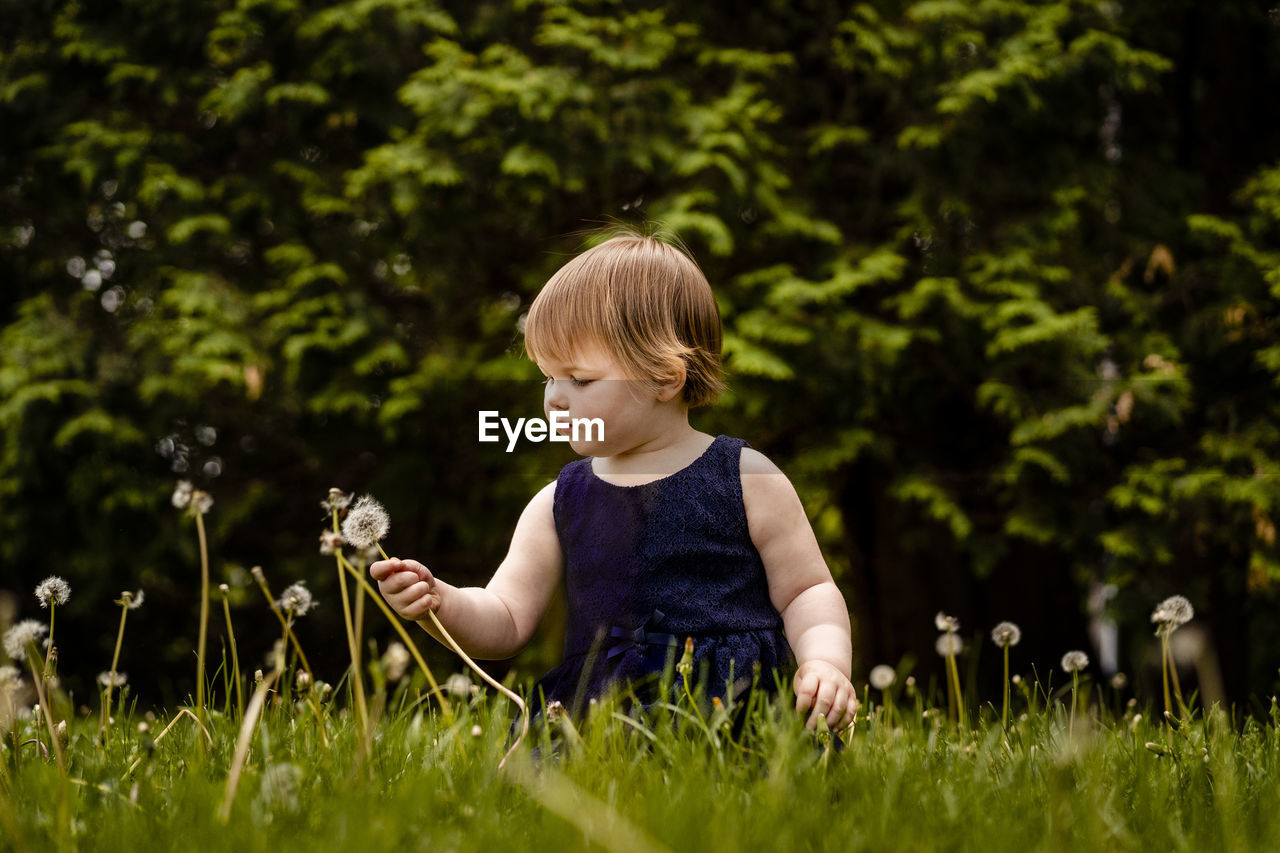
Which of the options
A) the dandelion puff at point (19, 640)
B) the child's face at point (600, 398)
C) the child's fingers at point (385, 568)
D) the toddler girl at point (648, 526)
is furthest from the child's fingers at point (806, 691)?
the dandelion puff at point (19, 640)

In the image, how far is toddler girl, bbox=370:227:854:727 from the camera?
6.22ft

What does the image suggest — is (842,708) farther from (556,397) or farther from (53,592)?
(53,592)

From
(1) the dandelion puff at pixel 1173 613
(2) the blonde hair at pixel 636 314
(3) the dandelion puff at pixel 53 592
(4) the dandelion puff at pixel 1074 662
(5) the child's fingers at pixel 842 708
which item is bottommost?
(4) the dandelion puff at pixel 1074 662

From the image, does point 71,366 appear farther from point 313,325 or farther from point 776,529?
point 776,529

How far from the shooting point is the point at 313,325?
170 inches

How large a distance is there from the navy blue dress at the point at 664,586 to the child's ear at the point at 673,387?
0.14 m

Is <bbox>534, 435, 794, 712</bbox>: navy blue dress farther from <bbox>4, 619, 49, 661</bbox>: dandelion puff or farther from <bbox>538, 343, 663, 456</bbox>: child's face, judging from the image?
<bbox>4, 619, 49, 661</bbox>: dandelion puff

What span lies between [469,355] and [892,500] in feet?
6.14

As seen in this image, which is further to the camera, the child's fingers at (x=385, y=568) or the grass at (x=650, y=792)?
the child's fingers at (x=385, y=568)

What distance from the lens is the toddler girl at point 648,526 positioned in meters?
1.90

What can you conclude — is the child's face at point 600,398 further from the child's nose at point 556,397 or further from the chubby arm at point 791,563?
the chubby arm at point 791,563

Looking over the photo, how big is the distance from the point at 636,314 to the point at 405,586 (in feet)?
2.14

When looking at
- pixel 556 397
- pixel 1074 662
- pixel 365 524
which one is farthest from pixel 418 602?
pixel 1074 662

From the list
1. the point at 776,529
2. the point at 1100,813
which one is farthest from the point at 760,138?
the point at 1100,813
